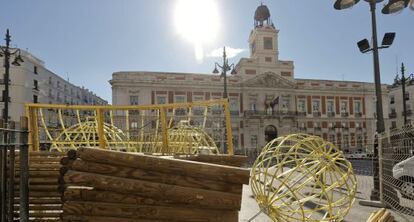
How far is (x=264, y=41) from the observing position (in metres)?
51.0

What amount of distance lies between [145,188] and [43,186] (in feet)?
6.37

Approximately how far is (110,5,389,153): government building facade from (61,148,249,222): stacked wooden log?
4221 cm

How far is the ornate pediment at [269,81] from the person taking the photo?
4873 cm

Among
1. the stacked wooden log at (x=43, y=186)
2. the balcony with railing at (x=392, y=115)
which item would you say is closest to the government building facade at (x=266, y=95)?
the balcony with railing at (x=392, y=115)

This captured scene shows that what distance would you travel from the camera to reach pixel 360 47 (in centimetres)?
958

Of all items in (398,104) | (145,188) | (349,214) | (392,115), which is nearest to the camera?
(145,188)

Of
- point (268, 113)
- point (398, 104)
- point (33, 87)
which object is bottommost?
point (268, 113)

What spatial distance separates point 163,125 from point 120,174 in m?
1.95

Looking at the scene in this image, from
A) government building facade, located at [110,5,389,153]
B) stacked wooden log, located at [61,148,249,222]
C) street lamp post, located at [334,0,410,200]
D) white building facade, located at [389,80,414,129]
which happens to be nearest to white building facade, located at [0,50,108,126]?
government building facade, located at [110,5,389,153]

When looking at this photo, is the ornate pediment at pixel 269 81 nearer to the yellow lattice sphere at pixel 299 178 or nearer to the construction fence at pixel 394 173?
the construction fence at pixel 394 173

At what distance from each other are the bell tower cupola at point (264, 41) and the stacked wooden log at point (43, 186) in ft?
156

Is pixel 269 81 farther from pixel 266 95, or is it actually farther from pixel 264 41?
pixel 264 41

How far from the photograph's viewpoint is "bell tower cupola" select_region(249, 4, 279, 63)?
166 feet

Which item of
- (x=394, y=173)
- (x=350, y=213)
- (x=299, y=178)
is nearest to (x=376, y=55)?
(x=394, y=173)
